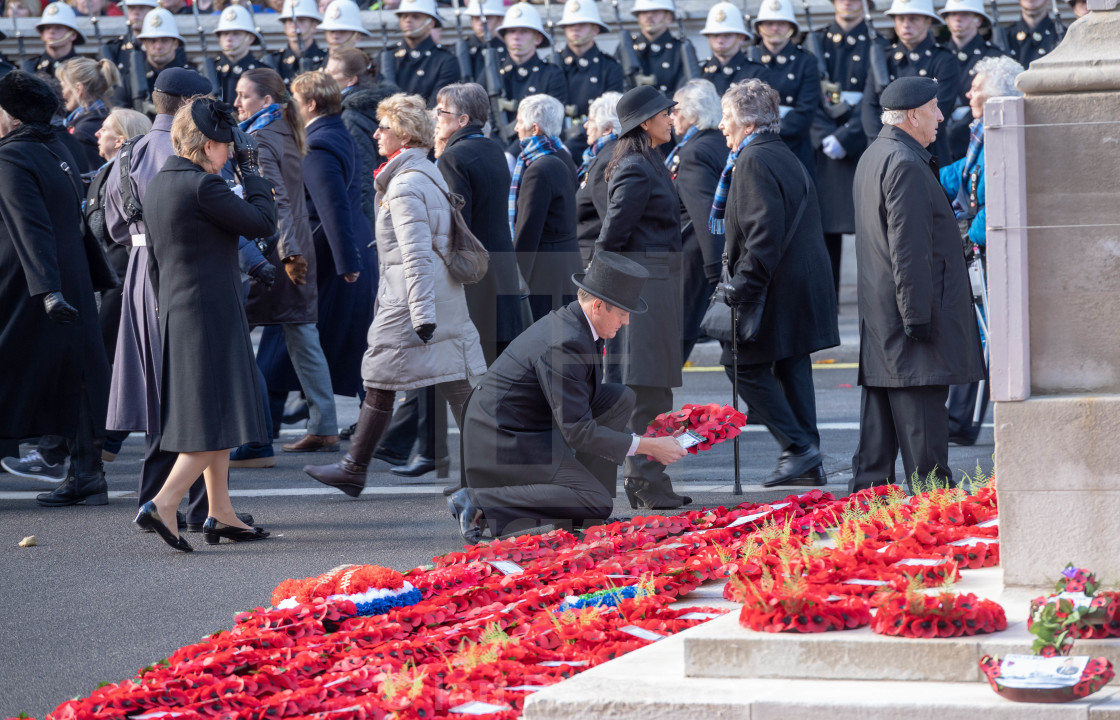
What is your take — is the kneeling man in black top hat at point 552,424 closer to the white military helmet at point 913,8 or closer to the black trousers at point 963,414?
the black trousers at point 963,414

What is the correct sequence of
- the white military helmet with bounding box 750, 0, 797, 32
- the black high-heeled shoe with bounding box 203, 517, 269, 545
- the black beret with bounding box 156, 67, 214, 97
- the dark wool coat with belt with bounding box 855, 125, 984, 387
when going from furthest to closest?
the white military helmet with bounding box 750, 0, 797, 32 < the black beret with bounding box 156, 67, 214, 97 < the black high-heeled shoe with bounding box 203, 517, 269, 545 < the dark wool coat with belt with bounding box 855, 125, 984, 387

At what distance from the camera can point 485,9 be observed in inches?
656

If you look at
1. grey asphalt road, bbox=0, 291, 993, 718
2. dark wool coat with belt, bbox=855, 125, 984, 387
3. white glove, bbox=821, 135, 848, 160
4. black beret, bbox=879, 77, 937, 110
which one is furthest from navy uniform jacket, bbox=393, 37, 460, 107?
dark wool coat with belt, bbox=855, 125, 984, 387

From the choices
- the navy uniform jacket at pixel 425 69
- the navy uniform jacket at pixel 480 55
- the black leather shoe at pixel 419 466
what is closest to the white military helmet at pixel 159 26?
the navy uniform jacket at pixel 425 69

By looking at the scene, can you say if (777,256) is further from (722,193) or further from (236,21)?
(236,21)

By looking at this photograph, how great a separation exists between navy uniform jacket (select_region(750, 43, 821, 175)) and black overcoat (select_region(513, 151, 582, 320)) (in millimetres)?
4582

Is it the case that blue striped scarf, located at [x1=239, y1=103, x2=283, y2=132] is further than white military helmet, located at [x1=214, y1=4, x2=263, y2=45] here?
No

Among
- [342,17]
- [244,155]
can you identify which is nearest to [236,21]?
[342,17]

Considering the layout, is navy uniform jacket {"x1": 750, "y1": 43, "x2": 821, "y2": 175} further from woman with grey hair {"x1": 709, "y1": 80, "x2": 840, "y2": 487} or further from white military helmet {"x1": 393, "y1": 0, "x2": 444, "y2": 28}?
woman with grey hair {"x1": 709, "y1": 80, "x2": 840, "y2": 487}

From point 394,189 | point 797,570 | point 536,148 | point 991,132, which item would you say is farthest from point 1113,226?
point 536,148

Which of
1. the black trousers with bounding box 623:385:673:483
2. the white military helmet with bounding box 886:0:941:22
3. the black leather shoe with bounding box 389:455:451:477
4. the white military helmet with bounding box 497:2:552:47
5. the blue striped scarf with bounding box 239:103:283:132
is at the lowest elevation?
the black leather shoe with bounding box 389:455:451:477

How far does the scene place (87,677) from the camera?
209 inches

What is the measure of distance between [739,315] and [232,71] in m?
9.32

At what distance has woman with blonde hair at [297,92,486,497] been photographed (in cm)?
804
